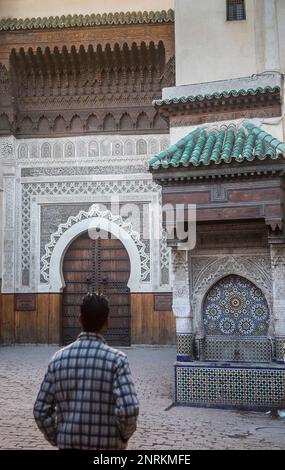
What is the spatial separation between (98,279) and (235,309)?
5.10 metres

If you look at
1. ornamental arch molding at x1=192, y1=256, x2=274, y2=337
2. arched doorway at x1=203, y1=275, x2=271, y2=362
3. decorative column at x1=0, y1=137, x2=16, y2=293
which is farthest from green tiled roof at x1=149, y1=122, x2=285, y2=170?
decorative column at x1=0, y1=137, x2=16, y2=293

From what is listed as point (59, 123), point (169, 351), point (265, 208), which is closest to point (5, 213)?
point (59, 123)

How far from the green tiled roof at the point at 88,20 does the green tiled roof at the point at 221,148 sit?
482 centimetres

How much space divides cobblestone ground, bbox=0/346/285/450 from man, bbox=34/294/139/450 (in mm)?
1989

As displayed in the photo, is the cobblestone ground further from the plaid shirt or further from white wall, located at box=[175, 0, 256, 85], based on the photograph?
white wall, located at box=[175, 0, 256, 85]

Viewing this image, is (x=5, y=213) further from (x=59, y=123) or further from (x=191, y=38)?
(x=191, y=38)

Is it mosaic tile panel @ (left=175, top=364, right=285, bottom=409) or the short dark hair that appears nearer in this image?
the short dark hair

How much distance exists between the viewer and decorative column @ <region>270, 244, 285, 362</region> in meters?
5.46

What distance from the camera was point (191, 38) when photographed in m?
6.74

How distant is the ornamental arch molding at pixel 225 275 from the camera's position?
5695 mm

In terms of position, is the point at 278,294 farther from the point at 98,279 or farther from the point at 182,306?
the point at 98,279

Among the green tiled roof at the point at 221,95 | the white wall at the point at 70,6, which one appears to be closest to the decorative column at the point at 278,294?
the green tiled roof at the point at 221,95

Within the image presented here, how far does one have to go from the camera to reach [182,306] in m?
5.87

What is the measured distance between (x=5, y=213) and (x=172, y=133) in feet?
17.5
